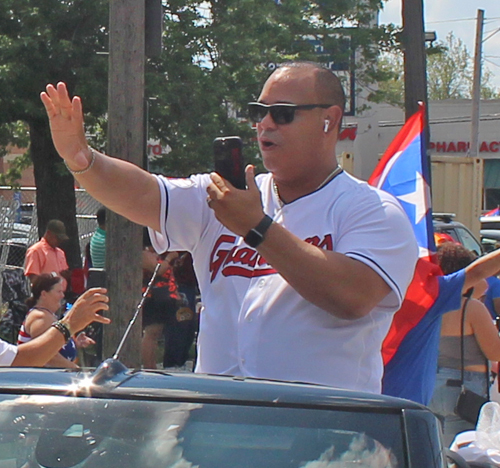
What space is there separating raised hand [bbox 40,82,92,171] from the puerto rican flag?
188 centimetres

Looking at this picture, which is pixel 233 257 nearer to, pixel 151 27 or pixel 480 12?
pixel 151 27

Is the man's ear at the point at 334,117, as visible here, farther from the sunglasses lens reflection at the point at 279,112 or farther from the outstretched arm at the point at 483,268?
the outstretched arm at the point at 483,268

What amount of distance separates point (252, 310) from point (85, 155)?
70 centimetres

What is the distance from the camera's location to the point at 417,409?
2213 millimetres

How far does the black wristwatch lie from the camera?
251cm

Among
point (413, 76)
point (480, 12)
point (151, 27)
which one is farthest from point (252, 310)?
point (480, 12)

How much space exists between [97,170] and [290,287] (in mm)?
702

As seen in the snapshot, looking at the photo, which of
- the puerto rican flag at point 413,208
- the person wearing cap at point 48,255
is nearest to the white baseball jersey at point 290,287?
the puerto rican flag at point 413,208

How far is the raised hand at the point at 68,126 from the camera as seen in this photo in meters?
2.78

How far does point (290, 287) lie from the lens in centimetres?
266

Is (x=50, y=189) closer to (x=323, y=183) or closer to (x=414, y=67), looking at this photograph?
(x=414, y=67)

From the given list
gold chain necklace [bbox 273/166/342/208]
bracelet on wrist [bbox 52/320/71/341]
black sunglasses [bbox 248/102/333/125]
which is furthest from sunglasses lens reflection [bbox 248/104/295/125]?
bracelet on wrist [bbox 52/320/71/341]

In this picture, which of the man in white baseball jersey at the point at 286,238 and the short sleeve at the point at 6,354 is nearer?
the man in white baseball jersey at the point at 286,238

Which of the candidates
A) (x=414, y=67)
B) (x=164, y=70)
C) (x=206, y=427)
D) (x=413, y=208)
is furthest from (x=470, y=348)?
(x=164, y=70)
